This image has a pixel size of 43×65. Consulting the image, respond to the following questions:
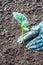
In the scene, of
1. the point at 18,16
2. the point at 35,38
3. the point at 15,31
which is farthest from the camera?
the point at 15,31

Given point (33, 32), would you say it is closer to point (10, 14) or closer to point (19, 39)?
point (19, 39)

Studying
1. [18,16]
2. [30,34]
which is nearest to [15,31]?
[30,34]

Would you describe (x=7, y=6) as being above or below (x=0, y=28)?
above

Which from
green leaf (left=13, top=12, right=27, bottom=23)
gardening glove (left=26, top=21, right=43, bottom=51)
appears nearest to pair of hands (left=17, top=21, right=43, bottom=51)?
gardening glove (left=26, top=21, right=43, bottom=51)

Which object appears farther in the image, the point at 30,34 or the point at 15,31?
the point at 15,31

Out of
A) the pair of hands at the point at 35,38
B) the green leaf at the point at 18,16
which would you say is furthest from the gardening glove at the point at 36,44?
the green leaf at the point at 18,16

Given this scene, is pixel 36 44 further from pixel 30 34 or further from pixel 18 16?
pixel 18 16

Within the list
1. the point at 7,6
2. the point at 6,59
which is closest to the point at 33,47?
the point at 6,59
